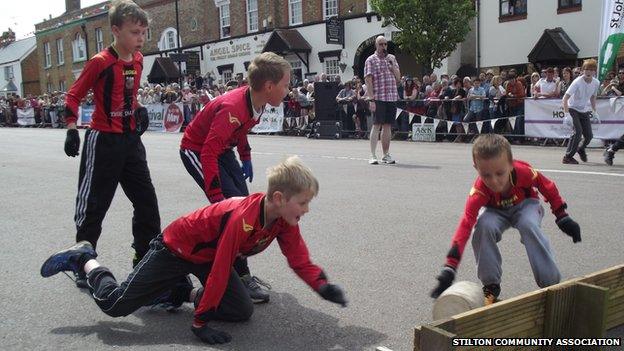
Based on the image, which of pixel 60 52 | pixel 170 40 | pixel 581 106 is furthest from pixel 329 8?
pixel 60 52

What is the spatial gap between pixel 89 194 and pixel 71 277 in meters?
0.82

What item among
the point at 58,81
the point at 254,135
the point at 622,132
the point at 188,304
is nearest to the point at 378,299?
the point at 188,304

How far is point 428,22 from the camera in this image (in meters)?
21.3

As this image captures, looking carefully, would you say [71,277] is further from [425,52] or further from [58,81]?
[58,81]

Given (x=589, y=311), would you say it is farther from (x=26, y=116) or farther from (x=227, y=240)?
(x=26, y=116)

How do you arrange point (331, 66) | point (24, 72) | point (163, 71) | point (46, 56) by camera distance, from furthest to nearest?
point (24, 72) < point (46, 56) < point (163, 71) < point (331, 66)

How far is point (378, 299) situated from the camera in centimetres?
404

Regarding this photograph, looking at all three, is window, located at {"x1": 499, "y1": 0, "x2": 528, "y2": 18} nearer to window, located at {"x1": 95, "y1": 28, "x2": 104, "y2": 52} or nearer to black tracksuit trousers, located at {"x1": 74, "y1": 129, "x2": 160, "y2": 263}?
black tracksuit trousers, located at {"x1": 74, "y1": 129, "x2": 160, "y2": 263}

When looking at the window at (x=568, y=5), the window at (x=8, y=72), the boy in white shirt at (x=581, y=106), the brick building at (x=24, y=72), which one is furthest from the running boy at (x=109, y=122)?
the window at (x=8, y=72)

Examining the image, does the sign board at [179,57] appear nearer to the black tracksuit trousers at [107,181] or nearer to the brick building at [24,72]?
the brick building at [24,72]

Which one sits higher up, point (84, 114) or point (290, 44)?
point (290, 44)

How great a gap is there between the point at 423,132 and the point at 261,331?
1289 centimetres

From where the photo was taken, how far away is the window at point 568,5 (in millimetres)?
21500

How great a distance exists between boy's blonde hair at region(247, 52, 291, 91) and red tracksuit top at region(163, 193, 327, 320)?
0.94 metres
